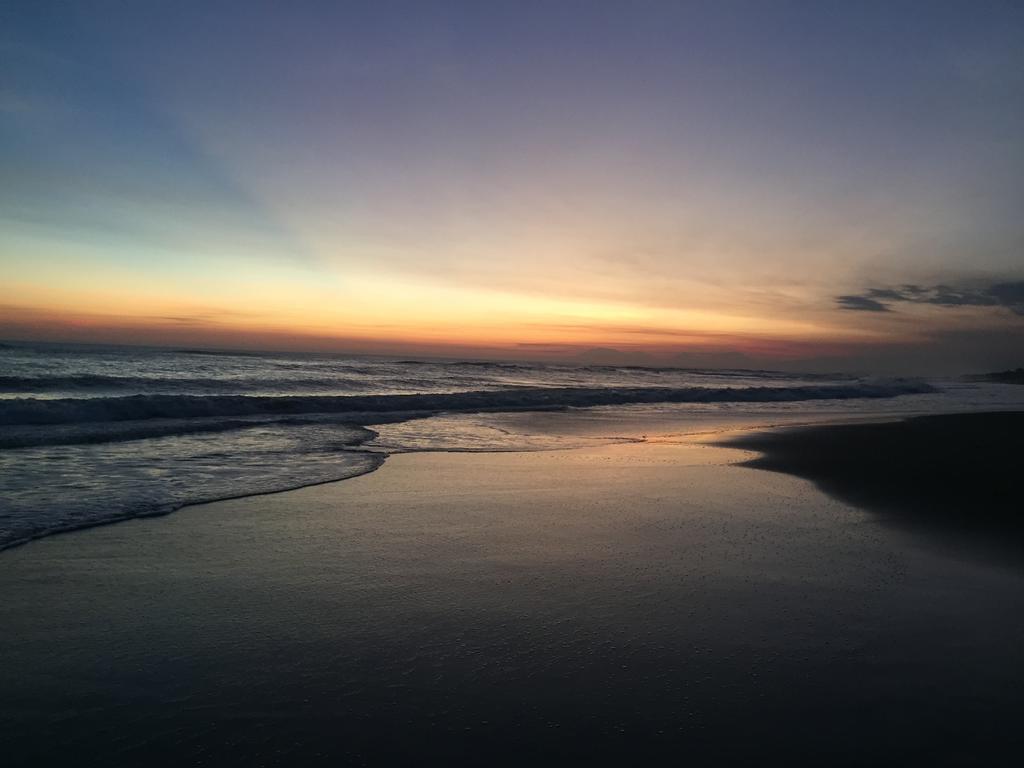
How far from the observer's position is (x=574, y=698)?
3.24 m

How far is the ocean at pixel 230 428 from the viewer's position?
7776 mm

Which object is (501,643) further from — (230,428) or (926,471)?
(230,428)

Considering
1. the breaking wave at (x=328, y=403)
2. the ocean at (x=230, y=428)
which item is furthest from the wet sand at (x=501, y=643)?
the breaking wave at (x=328, y=403)

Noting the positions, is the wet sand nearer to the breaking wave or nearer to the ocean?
the ocean

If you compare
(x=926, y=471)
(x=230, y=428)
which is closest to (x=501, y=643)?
(x=926, y=471)

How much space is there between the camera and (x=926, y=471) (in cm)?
1044

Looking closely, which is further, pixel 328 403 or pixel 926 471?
pixel 328 403

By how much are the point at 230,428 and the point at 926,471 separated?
14.5 m

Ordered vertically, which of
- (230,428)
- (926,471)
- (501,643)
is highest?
(926,471)

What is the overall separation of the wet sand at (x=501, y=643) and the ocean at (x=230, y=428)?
147cm

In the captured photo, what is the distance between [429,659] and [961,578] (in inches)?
182

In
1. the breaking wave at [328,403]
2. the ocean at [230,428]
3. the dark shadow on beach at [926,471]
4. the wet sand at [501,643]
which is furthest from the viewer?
the breaking wave at [328,403]

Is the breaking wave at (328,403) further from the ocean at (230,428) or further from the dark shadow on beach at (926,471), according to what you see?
the dark shadow on beach at (926,471)

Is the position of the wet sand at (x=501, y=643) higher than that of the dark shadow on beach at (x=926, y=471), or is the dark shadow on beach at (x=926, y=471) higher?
the dark shadow on beach at (x=926, y=471)
